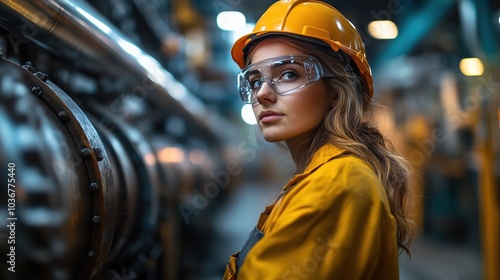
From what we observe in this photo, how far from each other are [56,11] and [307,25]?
0.88 metres

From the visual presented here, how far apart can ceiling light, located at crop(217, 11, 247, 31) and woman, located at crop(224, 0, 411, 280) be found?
3.95 meters

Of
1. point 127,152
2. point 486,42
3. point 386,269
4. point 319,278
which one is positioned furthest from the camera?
point 486,42

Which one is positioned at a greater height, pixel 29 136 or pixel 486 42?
pixel 486 42

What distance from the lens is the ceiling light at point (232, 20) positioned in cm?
553

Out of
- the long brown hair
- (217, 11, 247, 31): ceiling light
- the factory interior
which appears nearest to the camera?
the factory interior

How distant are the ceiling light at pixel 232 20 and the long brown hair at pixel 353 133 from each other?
4142 mm

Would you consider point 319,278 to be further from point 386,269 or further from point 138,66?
point 138,66

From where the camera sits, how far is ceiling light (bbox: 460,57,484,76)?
3702 mm

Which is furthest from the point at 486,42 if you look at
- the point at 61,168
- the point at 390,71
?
the point at 390,71

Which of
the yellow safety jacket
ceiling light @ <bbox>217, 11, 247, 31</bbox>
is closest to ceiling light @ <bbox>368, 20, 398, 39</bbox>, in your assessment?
ceiling light @ <bbox>217, 11, 247, 31</bbox>

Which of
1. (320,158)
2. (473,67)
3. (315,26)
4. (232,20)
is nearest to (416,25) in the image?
(473,67)

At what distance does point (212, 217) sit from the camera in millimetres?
5949

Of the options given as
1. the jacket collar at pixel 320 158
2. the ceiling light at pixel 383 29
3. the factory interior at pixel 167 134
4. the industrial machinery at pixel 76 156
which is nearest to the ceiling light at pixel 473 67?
the factory interior at pixel 167 134

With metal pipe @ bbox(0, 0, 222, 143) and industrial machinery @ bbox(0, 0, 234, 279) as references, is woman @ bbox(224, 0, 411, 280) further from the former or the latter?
metal pipe @ bbox(0, 0, 222, 143)
